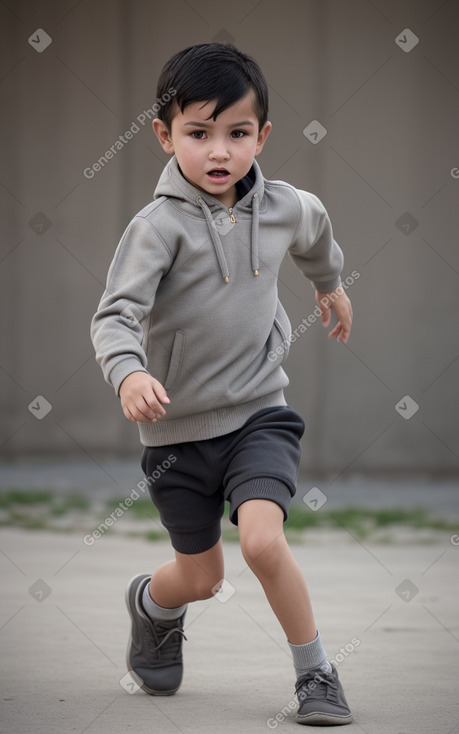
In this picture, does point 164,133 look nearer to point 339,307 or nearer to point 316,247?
point 316,247

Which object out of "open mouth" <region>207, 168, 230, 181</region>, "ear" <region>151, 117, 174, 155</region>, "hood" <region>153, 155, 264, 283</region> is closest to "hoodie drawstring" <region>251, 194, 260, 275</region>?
"hood" <region>153, 155, 264, 283</region>

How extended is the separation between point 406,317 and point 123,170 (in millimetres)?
1806

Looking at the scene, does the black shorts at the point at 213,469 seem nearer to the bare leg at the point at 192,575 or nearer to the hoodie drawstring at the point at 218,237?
the bare leg at the point at 192,575

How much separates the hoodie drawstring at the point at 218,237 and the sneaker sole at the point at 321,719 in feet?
3.14

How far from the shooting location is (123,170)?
6.29 meters

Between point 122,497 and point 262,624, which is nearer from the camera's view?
point 262,624

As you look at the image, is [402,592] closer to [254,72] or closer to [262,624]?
[262,624]

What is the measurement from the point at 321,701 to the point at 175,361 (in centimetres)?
81

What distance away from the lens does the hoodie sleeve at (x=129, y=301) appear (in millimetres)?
2273

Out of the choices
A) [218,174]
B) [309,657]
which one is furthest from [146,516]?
[218,174]

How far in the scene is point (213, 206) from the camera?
251 centimetres

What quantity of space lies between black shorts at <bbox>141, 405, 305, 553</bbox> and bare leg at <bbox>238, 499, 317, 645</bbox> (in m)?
0.07

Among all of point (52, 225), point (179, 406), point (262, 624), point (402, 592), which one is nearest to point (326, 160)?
point (52, 225)

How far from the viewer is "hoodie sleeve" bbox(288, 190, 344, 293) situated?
2682 mm
